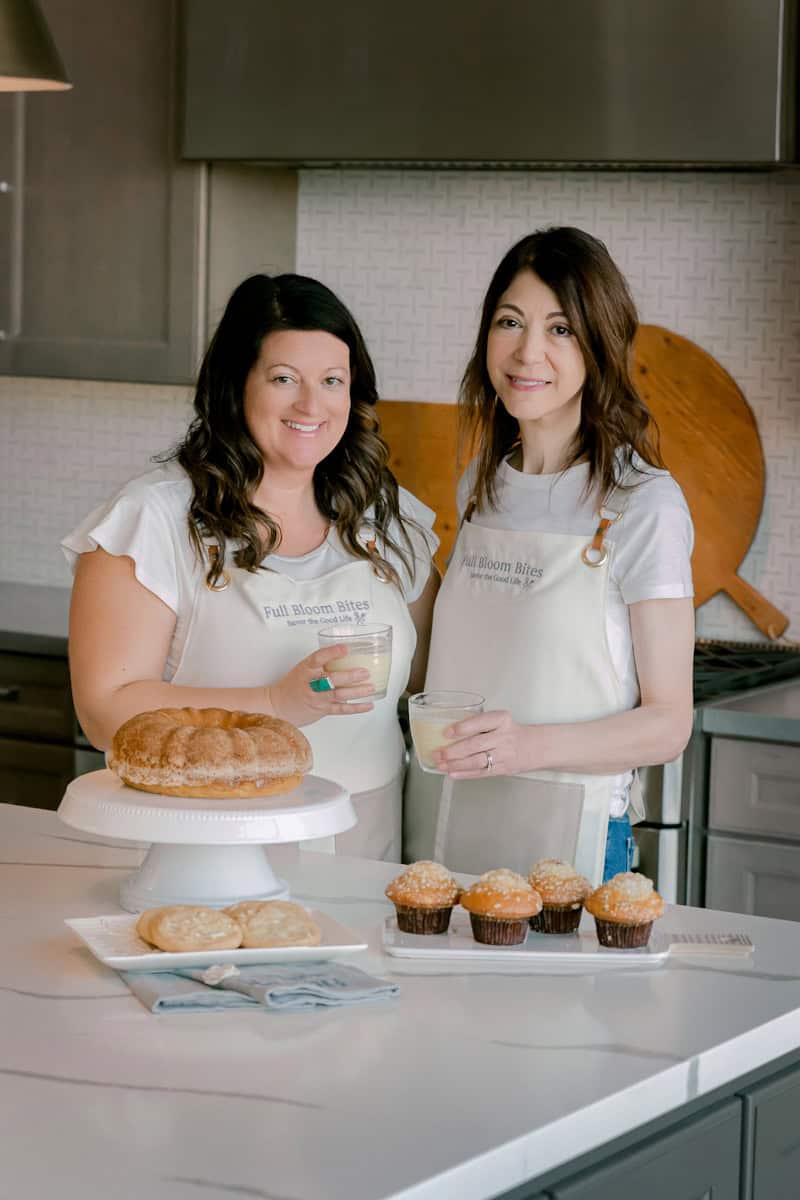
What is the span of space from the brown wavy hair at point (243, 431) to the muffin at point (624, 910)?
0.84 meters

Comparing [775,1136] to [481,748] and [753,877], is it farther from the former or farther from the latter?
[753,877]

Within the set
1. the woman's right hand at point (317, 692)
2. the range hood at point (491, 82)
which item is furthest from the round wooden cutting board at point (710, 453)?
the woman's right hand at point (317, 692)

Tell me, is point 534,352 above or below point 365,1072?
above

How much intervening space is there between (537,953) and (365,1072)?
32cm

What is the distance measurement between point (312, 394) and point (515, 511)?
333 mm

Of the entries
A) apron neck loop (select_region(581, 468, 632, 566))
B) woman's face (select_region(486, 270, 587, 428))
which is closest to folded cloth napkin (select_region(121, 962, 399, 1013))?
apron neck loop (select_region(581, 468, 632, 566))

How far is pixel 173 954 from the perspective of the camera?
5.04 ft

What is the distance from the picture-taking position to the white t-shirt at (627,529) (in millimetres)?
2205

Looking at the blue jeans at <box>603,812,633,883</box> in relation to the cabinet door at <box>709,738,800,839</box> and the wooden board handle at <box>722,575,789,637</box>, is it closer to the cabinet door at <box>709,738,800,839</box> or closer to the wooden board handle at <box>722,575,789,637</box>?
the cabinet door at <box>709,738,800,839</box>

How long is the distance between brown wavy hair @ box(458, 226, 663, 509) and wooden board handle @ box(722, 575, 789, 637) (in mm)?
1258

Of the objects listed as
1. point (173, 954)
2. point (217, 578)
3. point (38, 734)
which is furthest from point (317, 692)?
point (38, 734)

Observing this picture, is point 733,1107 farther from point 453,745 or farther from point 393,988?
point 453,745

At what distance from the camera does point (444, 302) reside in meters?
3.84

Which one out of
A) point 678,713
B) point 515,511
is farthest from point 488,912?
point 515,511
